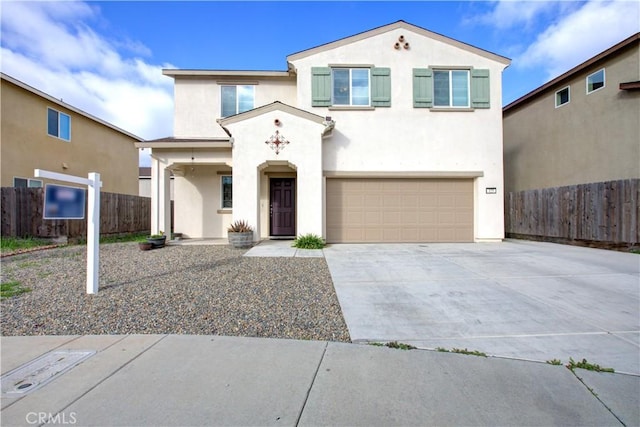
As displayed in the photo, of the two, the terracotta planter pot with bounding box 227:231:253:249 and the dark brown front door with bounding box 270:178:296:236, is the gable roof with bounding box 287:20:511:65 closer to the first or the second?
the dark brown front door with bounding box 270:178:296:236

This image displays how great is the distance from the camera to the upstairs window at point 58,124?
46.3 ft

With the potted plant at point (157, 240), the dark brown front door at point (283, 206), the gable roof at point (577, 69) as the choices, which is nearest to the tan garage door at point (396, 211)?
the dark brown front door at point (283, 206)

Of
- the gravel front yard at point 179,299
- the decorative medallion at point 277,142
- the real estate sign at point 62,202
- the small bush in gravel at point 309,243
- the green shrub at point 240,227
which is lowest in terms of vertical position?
the gravel front yard at point 179,299

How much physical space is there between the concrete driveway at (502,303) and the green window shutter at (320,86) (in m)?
5.68

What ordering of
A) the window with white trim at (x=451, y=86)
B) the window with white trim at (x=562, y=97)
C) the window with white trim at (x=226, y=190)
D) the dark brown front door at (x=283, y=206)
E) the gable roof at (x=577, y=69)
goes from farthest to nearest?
the window with white trim at (x=562, y=97) → the window with white trim at (x=226, y=190) → the dark brown front door at (x=283, y=206) → the window with white trim at (x=451, y=86) → the gable roof at (x=577, y=69)

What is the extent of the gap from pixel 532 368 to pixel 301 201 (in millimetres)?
7984

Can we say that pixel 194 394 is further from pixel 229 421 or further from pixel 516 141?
pixel 516 141

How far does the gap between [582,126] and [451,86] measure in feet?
17.9

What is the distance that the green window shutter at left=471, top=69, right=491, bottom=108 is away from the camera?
37.6 ft

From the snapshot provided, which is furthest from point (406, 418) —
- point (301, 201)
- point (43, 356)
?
point (301, 201)

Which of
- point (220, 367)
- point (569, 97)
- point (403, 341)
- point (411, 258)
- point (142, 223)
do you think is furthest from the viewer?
point (142, 223)

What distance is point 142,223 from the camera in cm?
1513

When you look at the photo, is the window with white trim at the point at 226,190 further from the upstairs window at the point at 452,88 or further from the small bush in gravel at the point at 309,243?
the upstairs window at the point at 452,88

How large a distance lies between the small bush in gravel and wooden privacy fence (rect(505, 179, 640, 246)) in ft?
26.5
